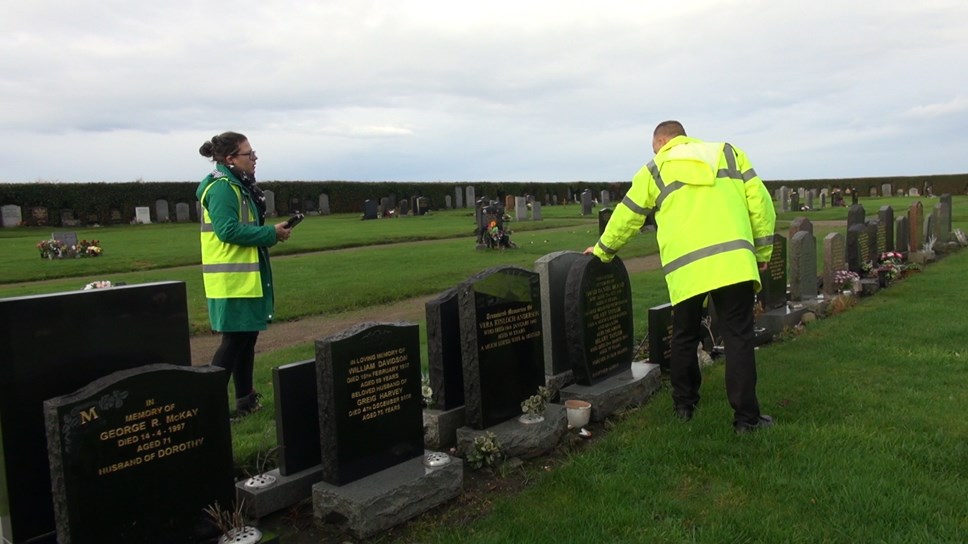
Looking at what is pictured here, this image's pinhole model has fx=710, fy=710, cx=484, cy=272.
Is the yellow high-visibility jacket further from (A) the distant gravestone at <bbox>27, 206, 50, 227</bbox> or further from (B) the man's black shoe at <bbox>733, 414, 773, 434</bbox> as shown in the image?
(A) the distant gravestone at <bbox>27, 206, 50, 227</bbox>

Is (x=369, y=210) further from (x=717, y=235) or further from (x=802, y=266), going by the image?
(x=717, y=235)

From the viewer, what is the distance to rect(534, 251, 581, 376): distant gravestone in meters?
5.52

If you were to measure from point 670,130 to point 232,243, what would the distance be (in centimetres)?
300

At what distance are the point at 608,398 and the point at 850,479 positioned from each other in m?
1.83

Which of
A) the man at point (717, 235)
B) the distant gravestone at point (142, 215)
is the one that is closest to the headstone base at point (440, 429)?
the man at point (717, 235)

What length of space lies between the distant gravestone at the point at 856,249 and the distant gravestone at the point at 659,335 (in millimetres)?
5837

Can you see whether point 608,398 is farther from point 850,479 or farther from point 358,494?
point 358,494

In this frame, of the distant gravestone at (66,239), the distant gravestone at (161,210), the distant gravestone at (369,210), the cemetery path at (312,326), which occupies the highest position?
the distant gravestone at (161,210)

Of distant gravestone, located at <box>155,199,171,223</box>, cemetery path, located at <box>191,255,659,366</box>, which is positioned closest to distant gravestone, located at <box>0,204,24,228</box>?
distant gravestone, located at <box>155,199,171,223</box>

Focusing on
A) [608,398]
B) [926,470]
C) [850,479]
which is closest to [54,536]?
[608,398]

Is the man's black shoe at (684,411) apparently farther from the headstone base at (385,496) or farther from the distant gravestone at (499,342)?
the headstone base at (385,496)

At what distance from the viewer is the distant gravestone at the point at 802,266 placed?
886cm

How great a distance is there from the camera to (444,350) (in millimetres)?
4641

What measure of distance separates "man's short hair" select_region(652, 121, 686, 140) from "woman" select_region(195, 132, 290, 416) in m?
2.60
